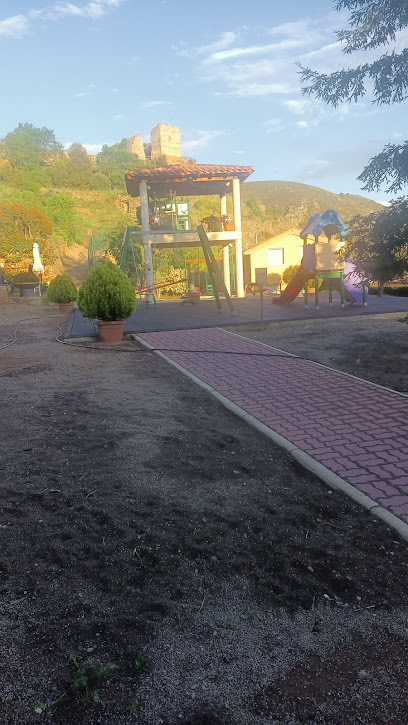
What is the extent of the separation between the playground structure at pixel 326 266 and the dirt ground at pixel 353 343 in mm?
2482

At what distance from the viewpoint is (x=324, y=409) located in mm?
5277

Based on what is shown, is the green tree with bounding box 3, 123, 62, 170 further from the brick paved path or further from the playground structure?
the brick paved path

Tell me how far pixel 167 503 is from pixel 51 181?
6792cm

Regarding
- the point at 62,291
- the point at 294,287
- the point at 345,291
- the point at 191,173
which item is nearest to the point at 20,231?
the point at 191,173

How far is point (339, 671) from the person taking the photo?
189 centimetres

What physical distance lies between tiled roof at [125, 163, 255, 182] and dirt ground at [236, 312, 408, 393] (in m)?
11.2

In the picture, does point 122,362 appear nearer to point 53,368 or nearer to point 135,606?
point 53,368

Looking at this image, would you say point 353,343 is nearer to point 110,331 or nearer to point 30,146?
point 110,331

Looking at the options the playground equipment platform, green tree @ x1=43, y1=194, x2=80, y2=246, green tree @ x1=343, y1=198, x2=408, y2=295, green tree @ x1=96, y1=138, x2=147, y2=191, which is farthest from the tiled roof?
green tree @ x1=96, y1=138, x2=147, y2=191

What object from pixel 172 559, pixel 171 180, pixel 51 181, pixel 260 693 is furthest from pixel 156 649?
pixel 51 181

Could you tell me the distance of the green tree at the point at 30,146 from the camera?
216 ft

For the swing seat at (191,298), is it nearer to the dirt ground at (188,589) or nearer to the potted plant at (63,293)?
the potted plant at (63,293)

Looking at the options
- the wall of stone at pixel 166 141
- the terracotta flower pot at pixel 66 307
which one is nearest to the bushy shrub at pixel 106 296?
the terracotta flower pot at pixel 66 307

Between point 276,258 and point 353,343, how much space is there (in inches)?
945
